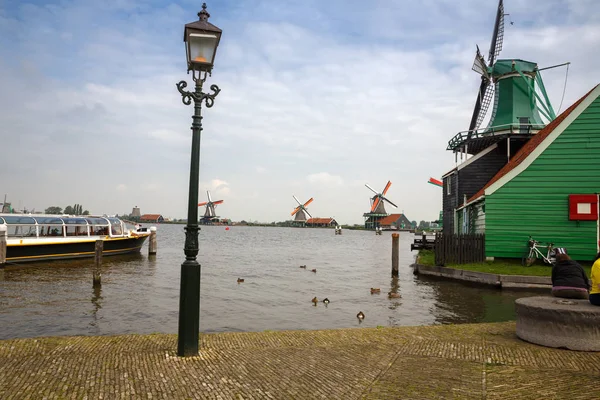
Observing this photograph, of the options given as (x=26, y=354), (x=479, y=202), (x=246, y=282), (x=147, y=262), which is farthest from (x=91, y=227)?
(x=26, y=354)

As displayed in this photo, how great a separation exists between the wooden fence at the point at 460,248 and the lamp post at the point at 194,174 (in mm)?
18035

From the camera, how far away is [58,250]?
32.5 metres

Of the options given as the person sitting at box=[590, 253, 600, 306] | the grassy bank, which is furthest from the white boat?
the person sitting at box=[590, 253, 600, 306]

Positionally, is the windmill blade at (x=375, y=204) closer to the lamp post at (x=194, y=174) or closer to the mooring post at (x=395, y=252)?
the mooring post at (x=395, y=252)

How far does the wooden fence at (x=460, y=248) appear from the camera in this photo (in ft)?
75.0

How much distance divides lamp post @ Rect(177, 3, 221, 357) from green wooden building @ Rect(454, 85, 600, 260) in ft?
61.4

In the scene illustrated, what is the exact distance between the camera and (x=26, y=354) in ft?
21.3

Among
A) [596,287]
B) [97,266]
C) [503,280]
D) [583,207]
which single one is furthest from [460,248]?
[97,266]

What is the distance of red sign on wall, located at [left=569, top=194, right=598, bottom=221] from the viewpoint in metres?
20.8

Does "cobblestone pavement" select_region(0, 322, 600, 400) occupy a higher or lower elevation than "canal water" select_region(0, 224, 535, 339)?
higher

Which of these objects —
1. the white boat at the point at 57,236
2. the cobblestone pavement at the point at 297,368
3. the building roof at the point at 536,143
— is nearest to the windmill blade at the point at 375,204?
the white boat at the point at 57,236

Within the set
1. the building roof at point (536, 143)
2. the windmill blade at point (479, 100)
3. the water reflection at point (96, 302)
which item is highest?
the windmill blade at point (479, 100)

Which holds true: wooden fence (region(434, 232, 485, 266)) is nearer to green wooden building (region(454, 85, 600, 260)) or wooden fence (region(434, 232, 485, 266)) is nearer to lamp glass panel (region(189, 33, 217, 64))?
green wooden building (region(454, 85, 600, 260))

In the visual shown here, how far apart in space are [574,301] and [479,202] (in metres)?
18.1
